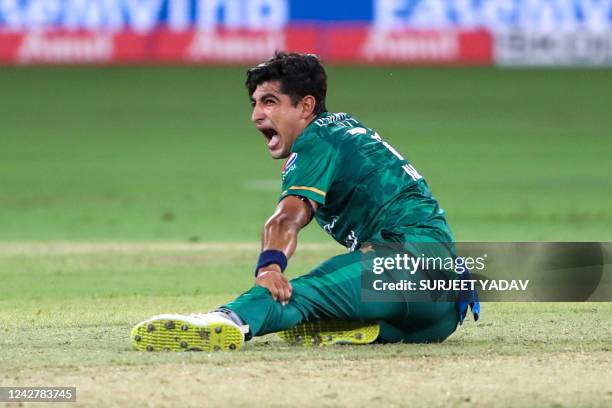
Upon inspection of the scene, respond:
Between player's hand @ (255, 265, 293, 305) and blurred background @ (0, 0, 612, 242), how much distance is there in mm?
12652

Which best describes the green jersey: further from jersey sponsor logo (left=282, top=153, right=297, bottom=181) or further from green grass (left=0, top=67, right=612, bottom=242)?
green grass (left=0, top=67, right=612, bottom=242)

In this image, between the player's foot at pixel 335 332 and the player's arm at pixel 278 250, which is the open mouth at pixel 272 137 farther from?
the player's foot at pixel 335 332

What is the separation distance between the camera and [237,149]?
2200cm

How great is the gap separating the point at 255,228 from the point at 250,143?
8.68 metres

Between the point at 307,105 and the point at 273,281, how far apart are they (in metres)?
1.10

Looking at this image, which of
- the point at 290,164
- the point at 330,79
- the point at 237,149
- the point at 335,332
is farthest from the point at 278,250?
the point at 330,79

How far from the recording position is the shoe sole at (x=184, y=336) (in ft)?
21.5

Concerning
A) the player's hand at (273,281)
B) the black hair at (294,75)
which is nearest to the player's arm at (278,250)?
the player's hand at (273,281)

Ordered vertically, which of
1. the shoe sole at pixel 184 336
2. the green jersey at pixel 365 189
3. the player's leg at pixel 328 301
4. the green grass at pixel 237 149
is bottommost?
the green grass at pixel 237 149

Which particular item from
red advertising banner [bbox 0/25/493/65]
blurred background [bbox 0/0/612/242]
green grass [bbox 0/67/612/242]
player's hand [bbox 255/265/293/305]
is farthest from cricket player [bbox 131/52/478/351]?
red advertising banner [bbox 0/25/493/65]

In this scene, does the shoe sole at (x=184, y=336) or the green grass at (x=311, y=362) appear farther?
the shoe sole at (x=184, y=336)

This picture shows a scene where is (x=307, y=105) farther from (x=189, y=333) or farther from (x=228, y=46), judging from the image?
(x=228, y=46)

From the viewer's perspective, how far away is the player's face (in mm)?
7156

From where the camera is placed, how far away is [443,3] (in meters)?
25.8
